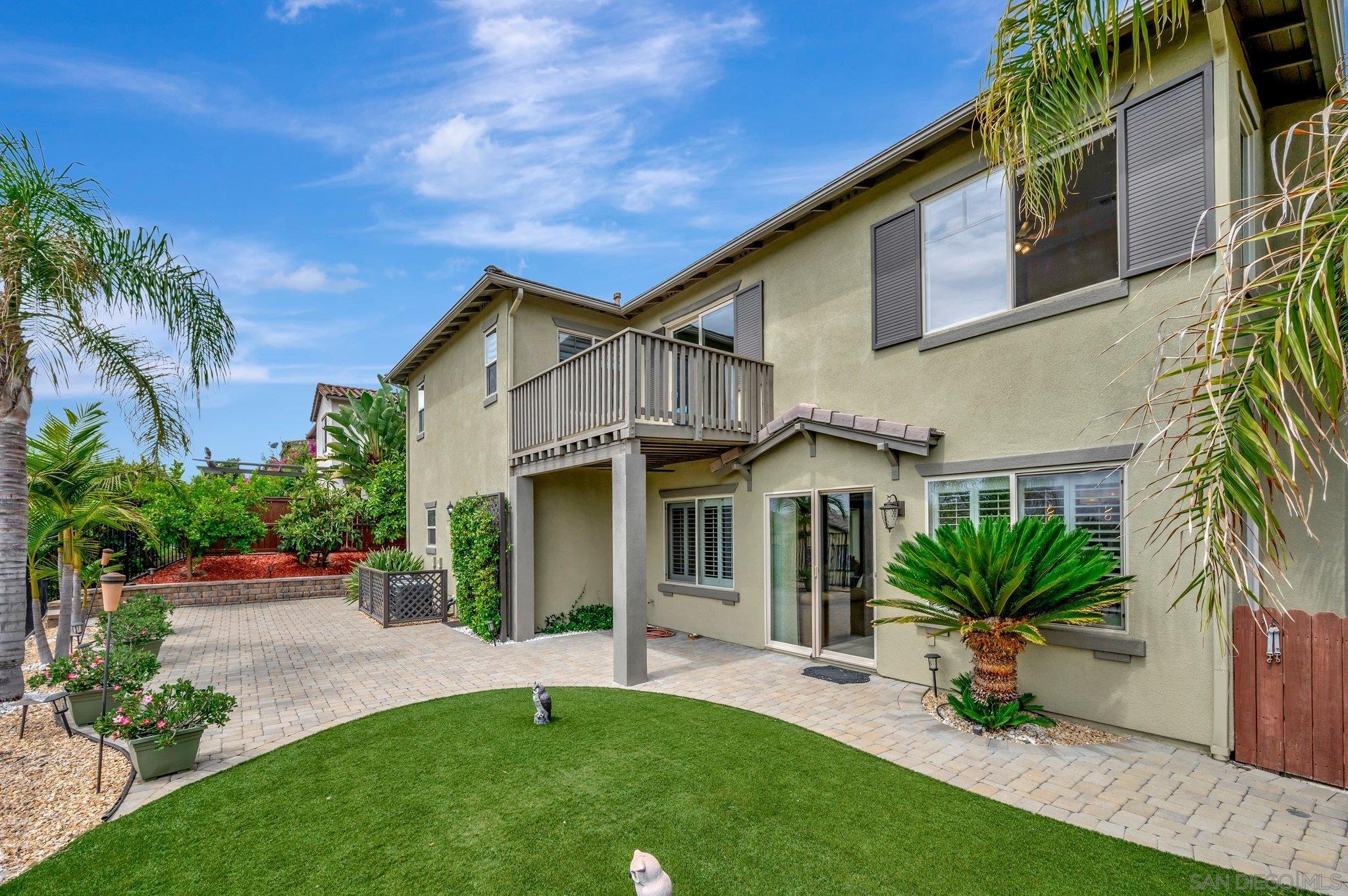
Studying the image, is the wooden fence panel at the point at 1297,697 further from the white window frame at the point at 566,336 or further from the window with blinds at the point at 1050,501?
the white window frame at the point at 566,336

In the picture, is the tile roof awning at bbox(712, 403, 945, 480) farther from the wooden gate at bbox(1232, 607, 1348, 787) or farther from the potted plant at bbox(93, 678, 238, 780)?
the potted plant at bbox(93, 678, 238, 780)

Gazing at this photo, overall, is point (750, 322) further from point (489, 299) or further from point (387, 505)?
point (387, 505)

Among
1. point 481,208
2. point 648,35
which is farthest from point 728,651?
point 481,208

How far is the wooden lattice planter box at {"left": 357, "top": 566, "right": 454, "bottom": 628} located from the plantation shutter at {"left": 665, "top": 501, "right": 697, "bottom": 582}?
16.6ft

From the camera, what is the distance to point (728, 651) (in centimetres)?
982

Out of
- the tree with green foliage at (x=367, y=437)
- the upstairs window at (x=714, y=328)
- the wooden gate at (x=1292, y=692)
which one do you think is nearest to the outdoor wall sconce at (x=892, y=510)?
the wooden gate at (x=1292, y=692)

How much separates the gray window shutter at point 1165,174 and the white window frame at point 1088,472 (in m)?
1.90

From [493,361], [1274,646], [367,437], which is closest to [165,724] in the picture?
[493,361]

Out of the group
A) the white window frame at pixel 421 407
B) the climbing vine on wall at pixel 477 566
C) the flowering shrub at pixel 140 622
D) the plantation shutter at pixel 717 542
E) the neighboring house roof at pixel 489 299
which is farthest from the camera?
the white window frame at pixel 421 407

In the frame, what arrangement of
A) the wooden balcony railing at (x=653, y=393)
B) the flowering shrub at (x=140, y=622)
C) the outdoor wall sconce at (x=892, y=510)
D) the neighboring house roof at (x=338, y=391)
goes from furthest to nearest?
1. the neighboring house roof at (x=338, y=391)
2. the flowering shrub at (x=140, y=622)
3. the wooden balcony railing at (x=653, y=393)
4. the outdoor wall sconce at (x=892, y=510)

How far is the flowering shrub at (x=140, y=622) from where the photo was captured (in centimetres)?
898

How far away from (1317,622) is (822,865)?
4.55 meters

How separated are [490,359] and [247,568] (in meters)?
11.2

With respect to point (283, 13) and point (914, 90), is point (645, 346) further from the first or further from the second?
point (283, 13)
